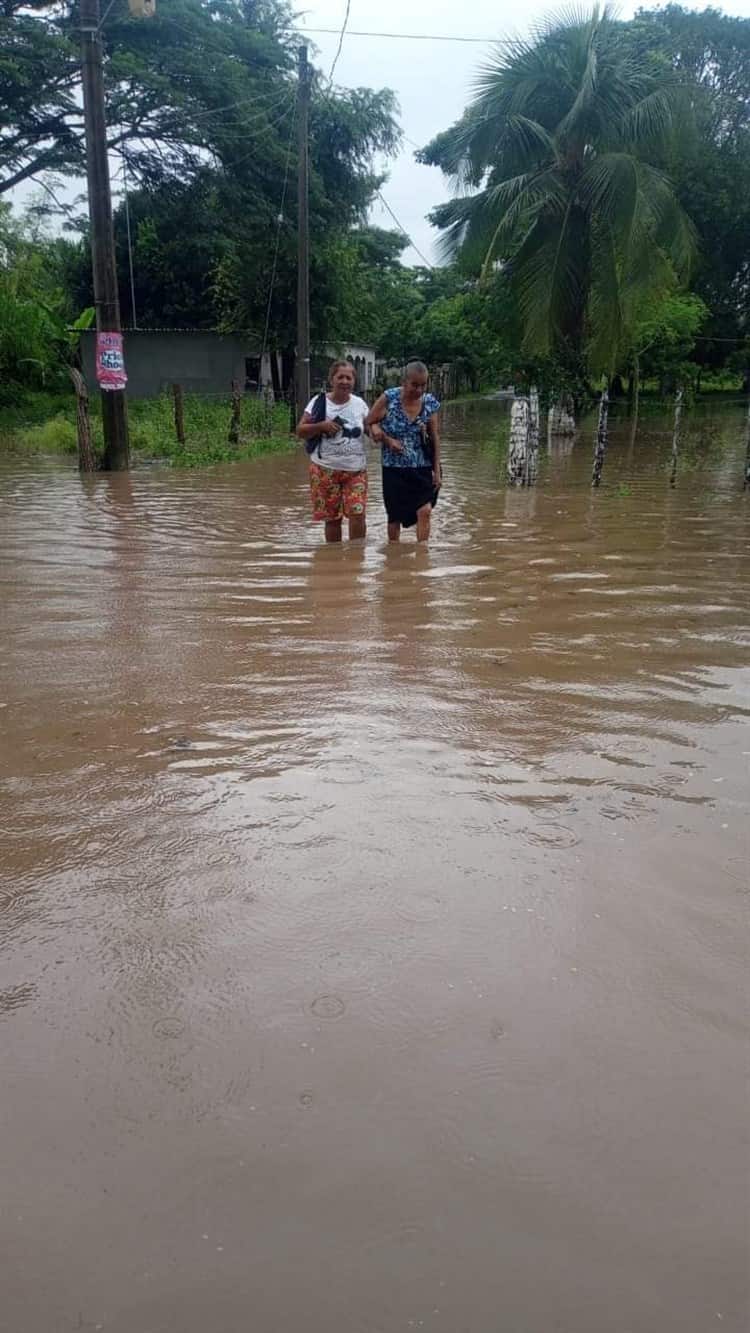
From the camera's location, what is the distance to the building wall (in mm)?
27438

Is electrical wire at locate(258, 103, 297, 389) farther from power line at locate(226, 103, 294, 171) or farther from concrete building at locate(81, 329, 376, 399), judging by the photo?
concrete building at locate(81, 329, 376, 399)

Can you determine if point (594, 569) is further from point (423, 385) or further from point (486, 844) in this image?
point (486, 844)

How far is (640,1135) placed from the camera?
1694mm

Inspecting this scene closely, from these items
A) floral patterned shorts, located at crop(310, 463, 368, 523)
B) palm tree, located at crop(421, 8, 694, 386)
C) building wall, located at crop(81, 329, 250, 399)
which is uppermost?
palm tree, located at crop(421, 8, 694, 386)

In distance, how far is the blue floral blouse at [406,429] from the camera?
22.0 feet

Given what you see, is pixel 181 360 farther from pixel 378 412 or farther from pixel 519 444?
pixel 378 412

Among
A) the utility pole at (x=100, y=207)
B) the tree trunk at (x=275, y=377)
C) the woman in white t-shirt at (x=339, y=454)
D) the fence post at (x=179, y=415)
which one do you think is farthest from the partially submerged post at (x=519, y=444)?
the tree trunk at (x=275, y=377)

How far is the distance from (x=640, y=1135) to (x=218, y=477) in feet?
40.6

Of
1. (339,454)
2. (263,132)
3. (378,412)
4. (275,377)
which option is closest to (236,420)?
(263,132)

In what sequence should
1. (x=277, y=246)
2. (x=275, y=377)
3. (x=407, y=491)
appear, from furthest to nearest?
(x=275, y=377)
(x=277, y=246)
(x=407, y=491)

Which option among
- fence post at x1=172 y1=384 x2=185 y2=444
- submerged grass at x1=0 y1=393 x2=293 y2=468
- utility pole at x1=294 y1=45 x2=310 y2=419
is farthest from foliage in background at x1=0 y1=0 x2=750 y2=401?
fence post at x1=172 y1=384 x2=185 y2=444

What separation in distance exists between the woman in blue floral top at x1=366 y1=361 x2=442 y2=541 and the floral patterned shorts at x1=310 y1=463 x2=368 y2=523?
21 centimetres

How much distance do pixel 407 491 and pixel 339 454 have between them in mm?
557

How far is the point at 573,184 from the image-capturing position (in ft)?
52.2
